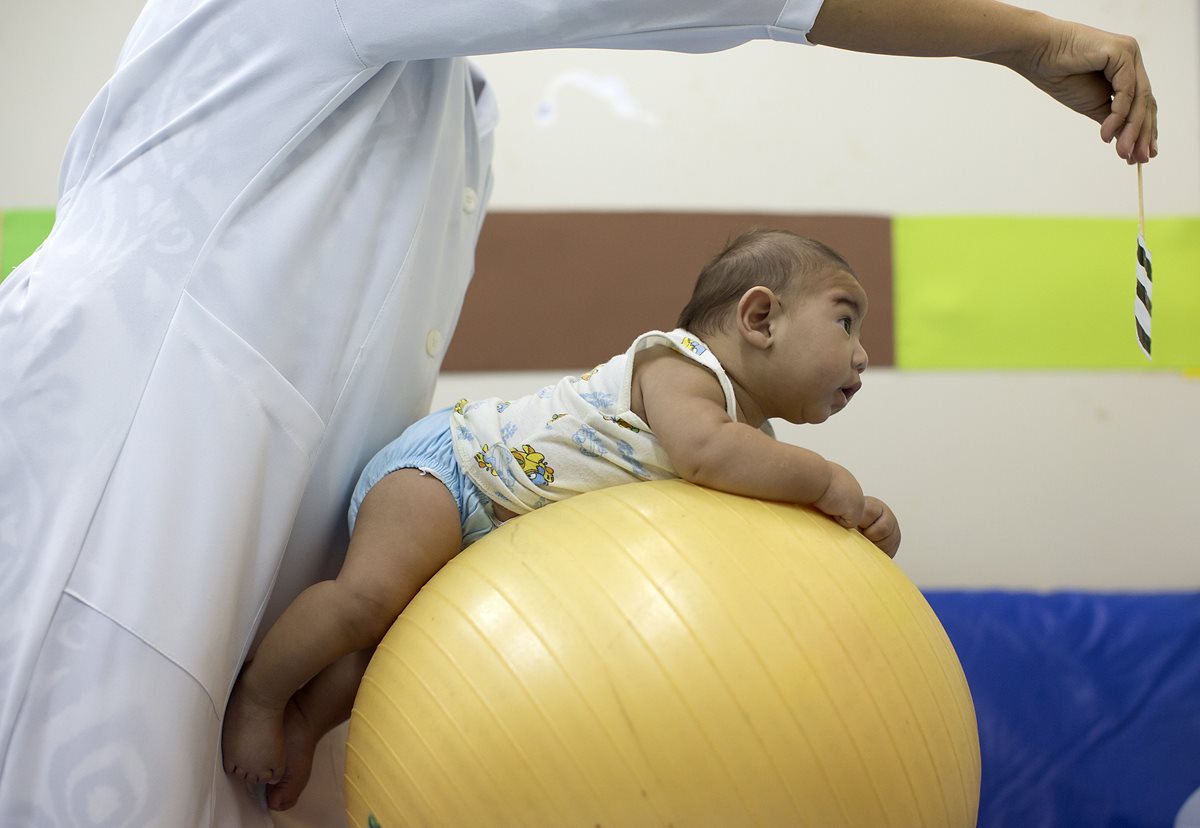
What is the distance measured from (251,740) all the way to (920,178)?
5.34 feet

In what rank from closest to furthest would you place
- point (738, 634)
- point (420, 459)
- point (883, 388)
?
point (738, 634) < point (420, 459) < point (883, 388)

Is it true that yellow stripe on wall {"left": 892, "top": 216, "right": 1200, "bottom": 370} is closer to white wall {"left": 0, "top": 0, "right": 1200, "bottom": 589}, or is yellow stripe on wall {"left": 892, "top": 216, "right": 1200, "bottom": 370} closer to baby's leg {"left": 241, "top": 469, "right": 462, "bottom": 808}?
white wall {"left": 0, "top": 0, "right": 1200, "bottom": 589}

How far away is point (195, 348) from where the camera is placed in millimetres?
754

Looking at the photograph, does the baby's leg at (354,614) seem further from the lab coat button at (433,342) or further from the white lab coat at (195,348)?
the lab coat button at (433,342)

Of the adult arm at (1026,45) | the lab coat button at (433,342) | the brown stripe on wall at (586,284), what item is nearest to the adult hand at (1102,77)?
the adult arm at (1026,45)

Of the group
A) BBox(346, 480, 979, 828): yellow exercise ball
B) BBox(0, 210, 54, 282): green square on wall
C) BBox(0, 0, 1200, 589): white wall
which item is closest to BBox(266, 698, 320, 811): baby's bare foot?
BBox(346, 480, 979, 828): yellow exercise ball

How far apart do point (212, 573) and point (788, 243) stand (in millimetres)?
606

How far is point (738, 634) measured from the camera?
0.67 metres

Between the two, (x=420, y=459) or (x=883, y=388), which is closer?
(x=420, y=459)

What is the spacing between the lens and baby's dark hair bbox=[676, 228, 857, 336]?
959 mm

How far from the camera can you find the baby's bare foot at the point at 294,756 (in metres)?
0.87

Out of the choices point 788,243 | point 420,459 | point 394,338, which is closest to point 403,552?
point 420,459

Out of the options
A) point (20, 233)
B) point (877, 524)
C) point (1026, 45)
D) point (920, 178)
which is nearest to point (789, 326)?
point (877, 524)

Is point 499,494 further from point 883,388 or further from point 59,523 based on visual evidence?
point 883,388
